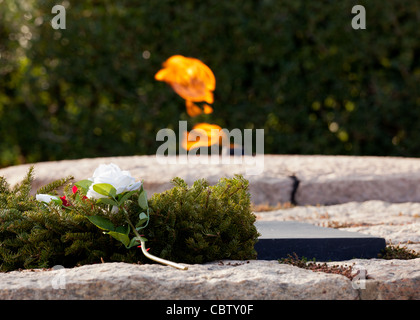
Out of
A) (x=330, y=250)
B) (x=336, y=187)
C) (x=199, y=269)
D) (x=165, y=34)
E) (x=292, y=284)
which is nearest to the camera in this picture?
(x=292, y=284)

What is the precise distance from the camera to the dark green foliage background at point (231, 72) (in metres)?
6.36

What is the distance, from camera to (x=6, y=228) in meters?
2.25

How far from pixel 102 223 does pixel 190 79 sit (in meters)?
3.97

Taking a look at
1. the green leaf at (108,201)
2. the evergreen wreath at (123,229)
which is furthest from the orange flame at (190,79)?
the green leaf at (108,201)

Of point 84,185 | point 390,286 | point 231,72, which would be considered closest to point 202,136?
point 231,72

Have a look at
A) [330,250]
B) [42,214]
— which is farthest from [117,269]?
[330,250]

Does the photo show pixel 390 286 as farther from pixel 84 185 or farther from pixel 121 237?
pixel 84 185

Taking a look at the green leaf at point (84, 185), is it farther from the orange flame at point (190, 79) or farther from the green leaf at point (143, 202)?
the orange flame at point (190, 79)

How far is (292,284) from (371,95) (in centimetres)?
500

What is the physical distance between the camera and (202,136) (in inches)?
249

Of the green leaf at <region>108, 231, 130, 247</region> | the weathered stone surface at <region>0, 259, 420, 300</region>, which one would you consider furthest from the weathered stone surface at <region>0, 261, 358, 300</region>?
the green leaf at <region>108, 231, 130, 247</region>

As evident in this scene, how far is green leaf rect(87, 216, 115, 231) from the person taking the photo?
7.06ft

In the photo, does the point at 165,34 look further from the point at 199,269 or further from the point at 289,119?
the point at 199,269

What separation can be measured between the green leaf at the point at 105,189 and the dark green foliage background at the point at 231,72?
4.27 m
